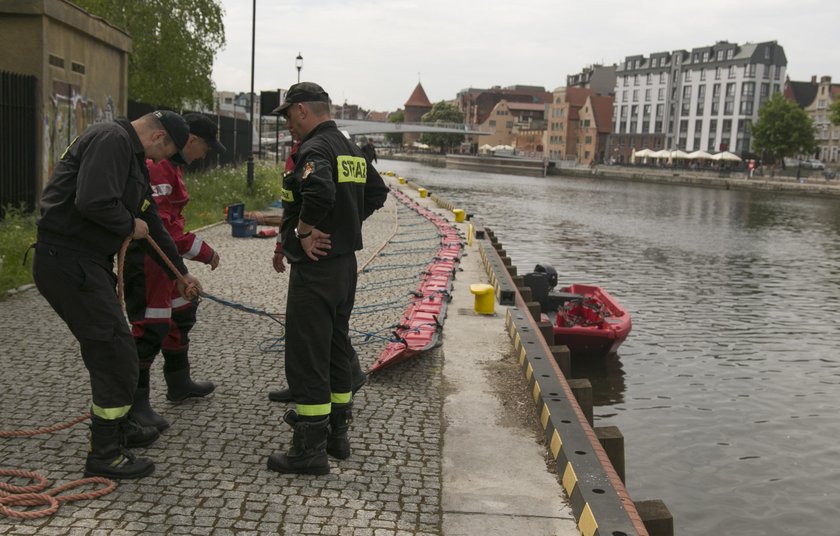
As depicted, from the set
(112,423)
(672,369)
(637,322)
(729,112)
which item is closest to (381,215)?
(637,322)

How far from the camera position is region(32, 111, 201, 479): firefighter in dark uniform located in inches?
171

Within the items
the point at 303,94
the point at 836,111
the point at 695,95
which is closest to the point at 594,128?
the point at 695,95

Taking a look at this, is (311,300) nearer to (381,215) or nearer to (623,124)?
(381,215)

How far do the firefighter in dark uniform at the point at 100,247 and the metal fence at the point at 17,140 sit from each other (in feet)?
32.6

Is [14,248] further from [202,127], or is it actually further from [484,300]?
[202,127]

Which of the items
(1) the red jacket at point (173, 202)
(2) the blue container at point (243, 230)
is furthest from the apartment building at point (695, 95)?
(1) the red jacket at point (173, 202)

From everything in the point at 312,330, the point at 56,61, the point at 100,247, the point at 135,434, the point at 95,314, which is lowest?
the point at 135,434

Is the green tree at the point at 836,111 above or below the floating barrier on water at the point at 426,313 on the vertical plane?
above

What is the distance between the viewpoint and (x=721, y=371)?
12766 millimetres

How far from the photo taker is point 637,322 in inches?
633

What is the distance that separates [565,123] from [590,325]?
409ft

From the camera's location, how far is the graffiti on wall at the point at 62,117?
1499 cm

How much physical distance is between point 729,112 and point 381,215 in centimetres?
9979

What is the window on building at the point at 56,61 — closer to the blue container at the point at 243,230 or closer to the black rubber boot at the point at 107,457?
the blue container at the point at 243,230
